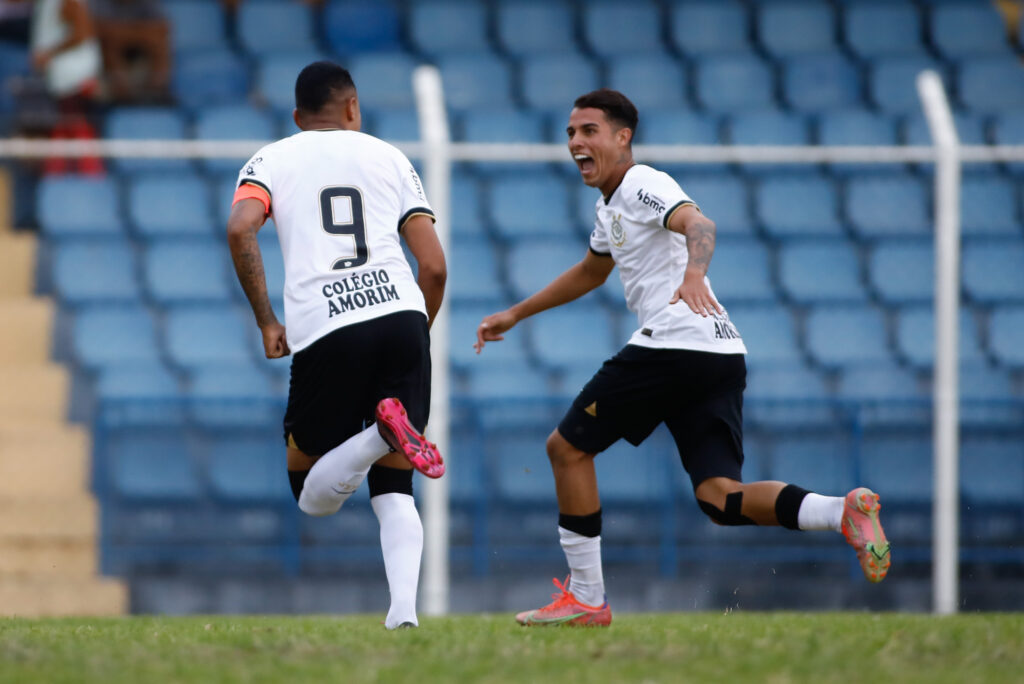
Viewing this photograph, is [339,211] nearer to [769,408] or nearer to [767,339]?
[769,408]

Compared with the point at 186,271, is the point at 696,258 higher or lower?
lower

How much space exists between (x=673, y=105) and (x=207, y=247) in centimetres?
388

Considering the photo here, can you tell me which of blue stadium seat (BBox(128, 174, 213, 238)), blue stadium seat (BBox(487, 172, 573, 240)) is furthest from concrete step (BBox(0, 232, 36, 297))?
blue stadium seat (BBox(487, 172, 573, 240))

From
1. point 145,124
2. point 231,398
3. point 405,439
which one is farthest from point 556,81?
point 405,439

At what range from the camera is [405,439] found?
3.87 meters

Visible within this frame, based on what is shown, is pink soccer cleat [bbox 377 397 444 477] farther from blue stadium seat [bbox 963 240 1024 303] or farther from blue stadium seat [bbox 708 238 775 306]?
blue stadium seat [bbox 963 240 1024 303]

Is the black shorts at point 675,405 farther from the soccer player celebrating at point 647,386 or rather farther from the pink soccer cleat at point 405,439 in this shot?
the pink soccer cleat at point 405,439

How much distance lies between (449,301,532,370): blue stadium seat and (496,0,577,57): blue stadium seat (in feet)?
12.2

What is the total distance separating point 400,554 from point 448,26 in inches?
324

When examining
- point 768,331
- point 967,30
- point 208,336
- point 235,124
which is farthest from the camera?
point 967,30

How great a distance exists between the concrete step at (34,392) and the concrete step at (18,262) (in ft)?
1.85

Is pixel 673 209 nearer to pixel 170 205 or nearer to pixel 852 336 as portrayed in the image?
pixel 852 336

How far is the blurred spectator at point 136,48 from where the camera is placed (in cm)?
1059

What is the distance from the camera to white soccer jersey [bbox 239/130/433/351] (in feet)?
13.2
